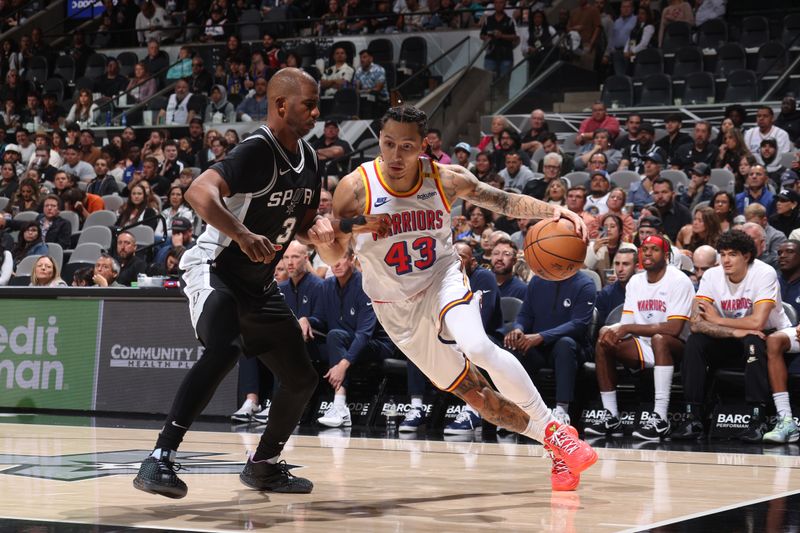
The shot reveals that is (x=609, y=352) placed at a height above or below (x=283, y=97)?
below

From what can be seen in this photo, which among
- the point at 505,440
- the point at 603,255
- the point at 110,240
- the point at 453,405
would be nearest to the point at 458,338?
the point at 505,440

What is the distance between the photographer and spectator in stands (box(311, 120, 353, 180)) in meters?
14.6

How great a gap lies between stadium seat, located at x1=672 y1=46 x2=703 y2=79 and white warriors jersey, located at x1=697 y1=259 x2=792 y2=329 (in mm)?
7518

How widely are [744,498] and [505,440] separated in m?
3.23

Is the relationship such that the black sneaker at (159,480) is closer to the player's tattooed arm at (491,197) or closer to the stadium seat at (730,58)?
the player's tattooed arm at (491,197)

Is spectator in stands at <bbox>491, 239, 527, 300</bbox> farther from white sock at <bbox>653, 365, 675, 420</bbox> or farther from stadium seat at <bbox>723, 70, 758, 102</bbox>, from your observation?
stadium seat at <bbox>723, 70, 758, 102</bbox>

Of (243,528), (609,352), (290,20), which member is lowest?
(243,528)

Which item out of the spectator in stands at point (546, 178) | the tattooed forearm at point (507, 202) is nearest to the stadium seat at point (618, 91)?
the spectator in stands at point (546, 178)

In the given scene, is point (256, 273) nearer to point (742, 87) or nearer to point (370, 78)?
point (742, 87)

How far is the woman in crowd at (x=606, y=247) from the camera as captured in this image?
10.1m

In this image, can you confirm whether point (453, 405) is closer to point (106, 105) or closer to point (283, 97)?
point (283, 97)

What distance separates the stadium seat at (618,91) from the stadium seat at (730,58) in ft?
4.06

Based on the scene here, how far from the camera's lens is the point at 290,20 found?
19.0 m

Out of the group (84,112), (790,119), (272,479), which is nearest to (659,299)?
(272,479)
